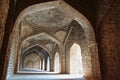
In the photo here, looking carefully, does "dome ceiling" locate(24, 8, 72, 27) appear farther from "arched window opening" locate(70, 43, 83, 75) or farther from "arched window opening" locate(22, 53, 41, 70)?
"arched window opening" locate(22, 53, 41, 70)

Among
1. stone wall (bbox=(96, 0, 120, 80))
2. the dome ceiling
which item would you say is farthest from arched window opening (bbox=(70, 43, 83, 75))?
stone wall (bbox=(96, 0, 120, 80))

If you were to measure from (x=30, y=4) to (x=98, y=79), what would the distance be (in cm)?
334

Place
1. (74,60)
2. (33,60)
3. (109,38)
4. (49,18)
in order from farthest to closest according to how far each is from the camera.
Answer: (33,60) < (74,60) < (49,18) < (109,38)

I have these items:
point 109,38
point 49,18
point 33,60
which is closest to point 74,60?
point 49,18

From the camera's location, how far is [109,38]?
389cm

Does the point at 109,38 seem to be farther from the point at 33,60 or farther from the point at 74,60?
the point at 33,60

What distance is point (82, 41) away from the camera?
7762 mm

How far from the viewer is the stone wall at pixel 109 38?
3479 mm

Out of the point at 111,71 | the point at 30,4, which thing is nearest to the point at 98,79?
the point at 111,71

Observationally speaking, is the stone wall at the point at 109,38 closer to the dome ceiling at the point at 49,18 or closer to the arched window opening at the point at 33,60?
the dome ceiling at the point at 49,18

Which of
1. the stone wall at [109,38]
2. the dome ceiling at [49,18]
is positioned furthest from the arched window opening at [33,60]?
the stone wall at [109,38]

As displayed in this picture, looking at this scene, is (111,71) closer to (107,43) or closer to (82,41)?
(107,43)

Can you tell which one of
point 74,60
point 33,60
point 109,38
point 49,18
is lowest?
point 74,60

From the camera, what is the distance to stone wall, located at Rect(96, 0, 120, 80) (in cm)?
348
